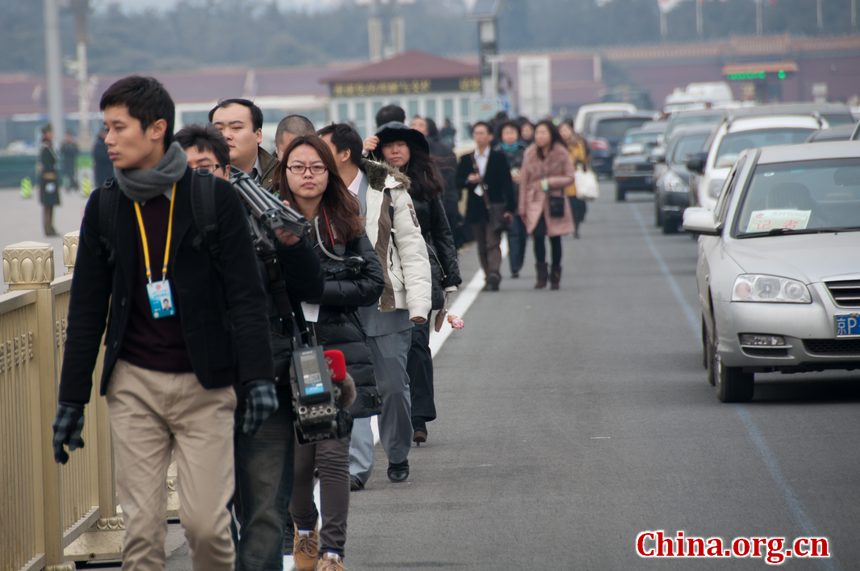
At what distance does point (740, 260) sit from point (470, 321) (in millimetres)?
5555

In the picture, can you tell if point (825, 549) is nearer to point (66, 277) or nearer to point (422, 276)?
point (422, 276)

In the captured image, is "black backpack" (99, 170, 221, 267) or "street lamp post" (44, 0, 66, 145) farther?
"street lamp post" (44, 0, 66, 145)

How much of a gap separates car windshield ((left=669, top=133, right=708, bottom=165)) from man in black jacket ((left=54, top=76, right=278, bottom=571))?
2345 cm

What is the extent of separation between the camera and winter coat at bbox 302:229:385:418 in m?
6.17

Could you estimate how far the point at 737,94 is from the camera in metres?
129

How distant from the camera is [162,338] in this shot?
4.73 meters

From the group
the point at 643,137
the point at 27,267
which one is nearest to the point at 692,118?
the point at 643,137

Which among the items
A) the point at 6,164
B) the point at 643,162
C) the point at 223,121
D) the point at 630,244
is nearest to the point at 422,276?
the point at 223,121

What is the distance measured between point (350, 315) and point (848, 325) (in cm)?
422

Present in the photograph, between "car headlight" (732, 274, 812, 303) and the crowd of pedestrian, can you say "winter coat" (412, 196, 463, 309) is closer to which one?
"car headlight" (732, 274, 812, 303)

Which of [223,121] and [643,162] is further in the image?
[643,162]

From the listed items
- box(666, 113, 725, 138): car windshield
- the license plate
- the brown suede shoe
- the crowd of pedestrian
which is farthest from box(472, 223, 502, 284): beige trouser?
box(666, 113, 725, 138): car windshield

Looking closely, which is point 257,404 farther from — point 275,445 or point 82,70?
point 82,70

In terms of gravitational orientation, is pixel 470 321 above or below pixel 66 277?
below
